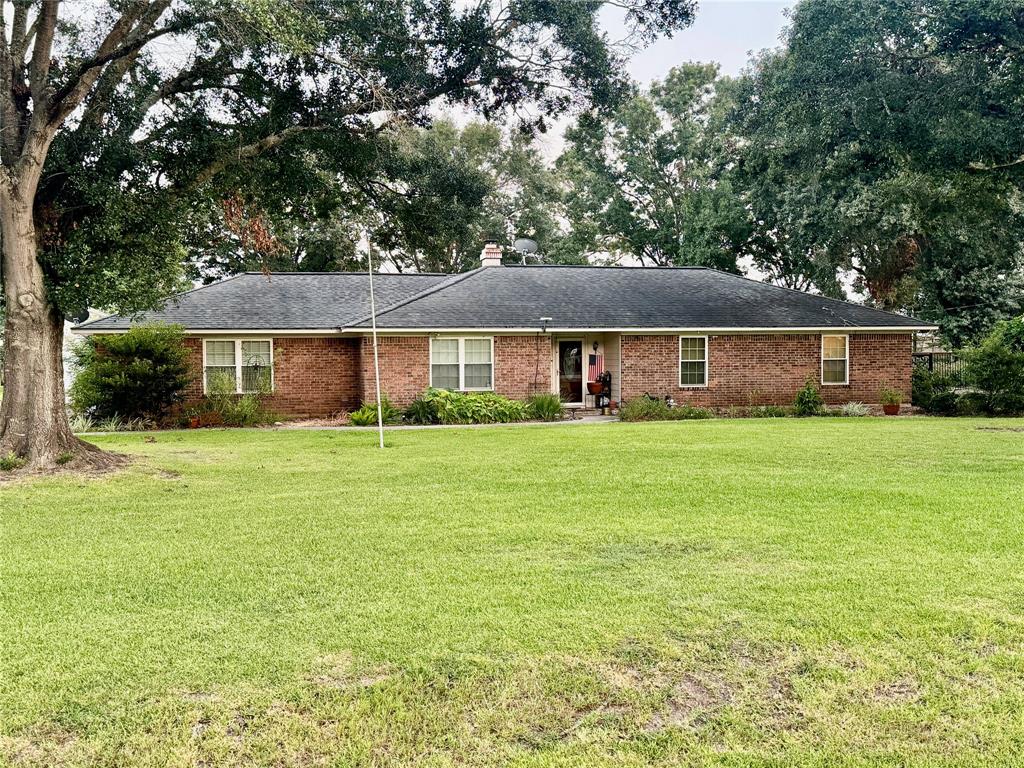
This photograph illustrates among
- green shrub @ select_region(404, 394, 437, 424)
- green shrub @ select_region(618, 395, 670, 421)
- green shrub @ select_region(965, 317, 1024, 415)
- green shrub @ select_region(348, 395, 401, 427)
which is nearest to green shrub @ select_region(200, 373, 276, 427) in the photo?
green shrub @ select_region(348, 395, 401, 427)

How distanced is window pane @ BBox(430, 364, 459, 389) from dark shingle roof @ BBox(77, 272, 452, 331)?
271 cm

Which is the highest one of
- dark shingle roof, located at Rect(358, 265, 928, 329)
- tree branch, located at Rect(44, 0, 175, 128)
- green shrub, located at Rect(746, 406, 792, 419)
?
tree branch, located at Rect(44, 0, 175, 128)

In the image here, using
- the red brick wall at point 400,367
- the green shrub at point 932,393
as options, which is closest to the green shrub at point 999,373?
the green shrub at point 932,393

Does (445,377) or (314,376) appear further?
(314,376)

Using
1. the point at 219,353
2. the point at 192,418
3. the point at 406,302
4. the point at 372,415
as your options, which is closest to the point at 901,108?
the point at 406,302

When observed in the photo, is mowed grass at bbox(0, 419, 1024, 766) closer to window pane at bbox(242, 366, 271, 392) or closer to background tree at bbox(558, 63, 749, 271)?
window pane at bbox(242, 366, 271, 392)

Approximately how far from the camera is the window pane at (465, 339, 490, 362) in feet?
66.1

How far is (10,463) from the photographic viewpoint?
9.91 meters

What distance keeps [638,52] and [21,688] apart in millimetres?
12716

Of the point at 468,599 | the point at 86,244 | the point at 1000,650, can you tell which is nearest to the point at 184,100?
the point at 86,244

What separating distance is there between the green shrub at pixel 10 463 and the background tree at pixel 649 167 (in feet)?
105

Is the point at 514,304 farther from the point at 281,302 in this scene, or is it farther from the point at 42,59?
the point at 42,59

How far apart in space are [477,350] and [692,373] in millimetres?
6227

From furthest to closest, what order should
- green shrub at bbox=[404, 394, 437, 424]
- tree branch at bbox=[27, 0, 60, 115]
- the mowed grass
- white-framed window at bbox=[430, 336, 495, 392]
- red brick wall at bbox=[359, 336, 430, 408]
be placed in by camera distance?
white-framed window at bbox=[430, 336, 495, 392]
red brick wall at bbox=[359, 336, 430, 408]
green shrub at bbox=[404, 394, 437, 424]
tree branch at bbox=[27, 0, 60, 115]
the mowed grass
